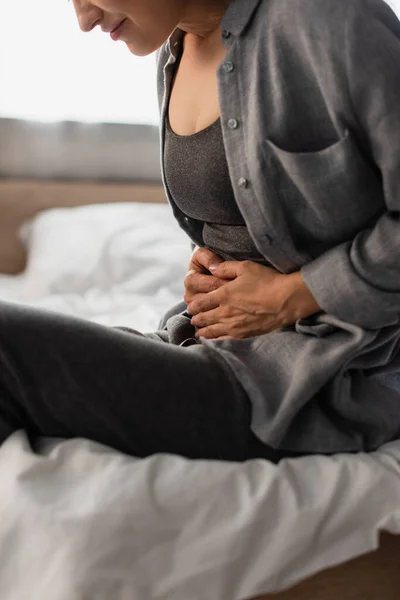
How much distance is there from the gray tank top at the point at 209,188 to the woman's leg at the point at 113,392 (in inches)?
9.1

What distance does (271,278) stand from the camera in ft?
2.82

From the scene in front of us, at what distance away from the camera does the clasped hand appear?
2.75 ft

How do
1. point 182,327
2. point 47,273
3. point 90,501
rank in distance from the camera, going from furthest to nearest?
1. point 47,273
2. point 182,327
3. point 90,501

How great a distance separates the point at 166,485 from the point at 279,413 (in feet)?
0.49

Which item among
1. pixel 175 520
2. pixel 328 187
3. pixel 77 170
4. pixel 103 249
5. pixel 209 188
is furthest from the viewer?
pixel 77 170

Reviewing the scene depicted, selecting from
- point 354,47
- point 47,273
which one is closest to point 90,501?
point 354,47

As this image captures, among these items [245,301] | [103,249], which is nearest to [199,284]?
[245,301]

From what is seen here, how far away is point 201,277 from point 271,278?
0.13m

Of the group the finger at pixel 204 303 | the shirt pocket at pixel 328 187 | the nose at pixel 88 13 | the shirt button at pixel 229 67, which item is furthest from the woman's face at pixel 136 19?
the finger at pixel 204 303

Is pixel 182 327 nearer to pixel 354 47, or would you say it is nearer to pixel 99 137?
pixel 354 47

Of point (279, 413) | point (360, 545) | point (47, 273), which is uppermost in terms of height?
point (279, 413)

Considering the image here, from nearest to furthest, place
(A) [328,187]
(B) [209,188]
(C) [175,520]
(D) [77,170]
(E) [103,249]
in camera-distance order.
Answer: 1. (C) [175,520]
2. (A) [328,187]
3. (B) [209,188]
4. (E) [103,249]
5. (D) [77,170]

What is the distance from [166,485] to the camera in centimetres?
69

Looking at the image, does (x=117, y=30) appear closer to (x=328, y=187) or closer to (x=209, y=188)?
(x=209, y=188)
